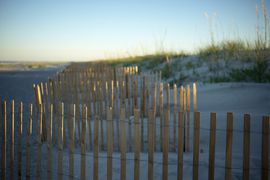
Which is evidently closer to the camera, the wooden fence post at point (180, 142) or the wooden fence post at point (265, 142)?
the wooden fence post at point (265, 142)

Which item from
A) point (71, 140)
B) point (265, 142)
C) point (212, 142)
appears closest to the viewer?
point (265, 142)

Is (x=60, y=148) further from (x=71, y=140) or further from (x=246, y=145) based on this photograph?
(x=246, y=145)

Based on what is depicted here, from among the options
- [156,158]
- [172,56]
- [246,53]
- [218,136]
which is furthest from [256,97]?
[172,56]

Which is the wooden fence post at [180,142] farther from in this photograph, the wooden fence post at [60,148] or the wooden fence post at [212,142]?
the wooden fence post at [60,148]

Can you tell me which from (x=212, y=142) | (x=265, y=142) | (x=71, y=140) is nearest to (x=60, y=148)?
(x=71, y=140)

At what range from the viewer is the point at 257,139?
409cm

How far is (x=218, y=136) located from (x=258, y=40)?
3.98 metres

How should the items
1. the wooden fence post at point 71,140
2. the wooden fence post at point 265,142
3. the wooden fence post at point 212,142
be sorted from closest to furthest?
the wooden fence post at point 265,142, the wooden fence post at point 212,142, the wooden fence post at point 71,140

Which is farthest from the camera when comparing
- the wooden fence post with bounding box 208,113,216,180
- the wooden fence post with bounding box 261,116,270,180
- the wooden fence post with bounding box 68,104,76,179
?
the wooden fence post with bounding box 68,104,76,179

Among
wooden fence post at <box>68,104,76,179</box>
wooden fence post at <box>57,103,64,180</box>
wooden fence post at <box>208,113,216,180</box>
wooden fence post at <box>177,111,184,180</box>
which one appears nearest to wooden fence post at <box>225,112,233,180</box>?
wooden fence post at <box>208,113,216,180</box>

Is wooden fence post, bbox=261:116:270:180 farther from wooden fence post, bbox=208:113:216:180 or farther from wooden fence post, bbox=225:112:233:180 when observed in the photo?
wooden fence post, bbox=208:113:216:180

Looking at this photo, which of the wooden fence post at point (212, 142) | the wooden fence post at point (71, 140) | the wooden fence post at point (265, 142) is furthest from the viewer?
the wooden fence post at point (71, 140)

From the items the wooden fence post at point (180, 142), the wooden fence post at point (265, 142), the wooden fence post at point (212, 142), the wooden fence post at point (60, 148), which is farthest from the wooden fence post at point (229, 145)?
the wooden fence post at point (60, 148)

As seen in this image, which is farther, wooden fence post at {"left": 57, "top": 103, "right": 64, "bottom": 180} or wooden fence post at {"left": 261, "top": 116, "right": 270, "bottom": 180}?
wooden fence post at {"left": 57, "top": 103, "right": 64, "bottom": 180}
